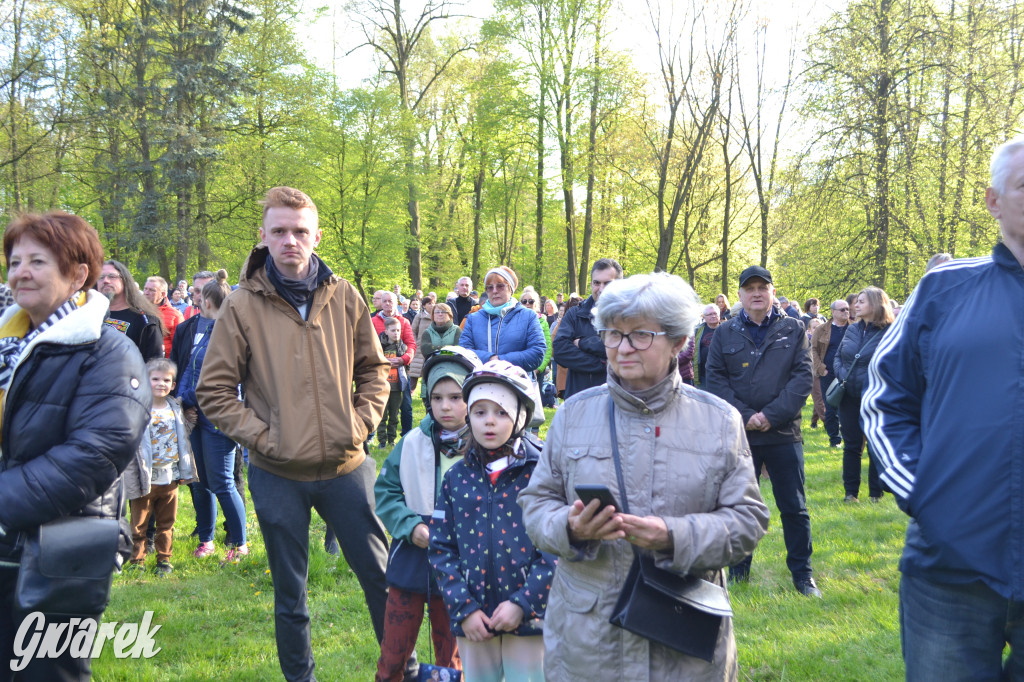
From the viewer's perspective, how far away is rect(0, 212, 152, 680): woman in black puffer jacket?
2.47 m

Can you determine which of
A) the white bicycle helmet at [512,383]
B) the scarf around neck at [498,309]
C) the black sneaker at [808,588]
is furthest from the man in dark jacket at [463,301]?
the white bicycle helmet at [512,383]

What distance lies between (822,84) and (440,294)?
785 inches

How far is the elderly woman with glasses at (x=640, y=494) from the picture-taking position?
2088mm

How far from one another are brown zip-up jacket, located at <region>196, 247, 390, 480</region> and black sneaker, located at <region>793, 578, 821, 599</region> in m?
3.57

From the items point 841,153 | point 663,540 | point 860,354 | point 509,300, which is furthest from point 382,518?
point 841,153

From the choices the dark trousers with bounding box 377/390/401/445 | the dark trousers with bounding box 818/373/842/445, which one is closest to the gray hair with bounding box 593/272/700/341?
the dark trousers with bounding box 377/390/401/445

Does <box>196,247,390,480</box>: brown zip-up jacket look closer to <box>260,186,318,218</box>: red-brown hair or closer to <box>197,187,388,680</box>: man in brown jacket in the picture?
<box>197,187,388,680</box>: man in brown jacket

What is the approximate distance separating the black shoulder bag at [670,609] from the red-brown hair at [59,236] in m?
2.38

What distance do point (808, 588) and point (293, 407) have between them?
4008mm

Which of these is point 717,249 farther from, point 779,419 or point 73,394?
point 73,394

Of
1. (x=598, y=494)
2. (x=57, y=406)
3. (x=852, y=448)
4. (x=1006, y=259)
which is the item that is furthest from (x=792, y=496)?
(x=57, y=406)

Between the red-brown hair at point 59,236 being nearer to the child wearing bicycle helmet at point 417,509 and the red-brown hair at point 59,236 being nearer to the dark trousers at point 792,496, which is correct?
the child wearing bicycle helmet at point 417,509

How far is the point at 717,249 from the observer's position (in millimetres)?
31734

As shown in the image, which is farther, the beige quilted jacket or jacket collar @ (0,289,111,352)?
jacket collar @ (0,289,111,352)
